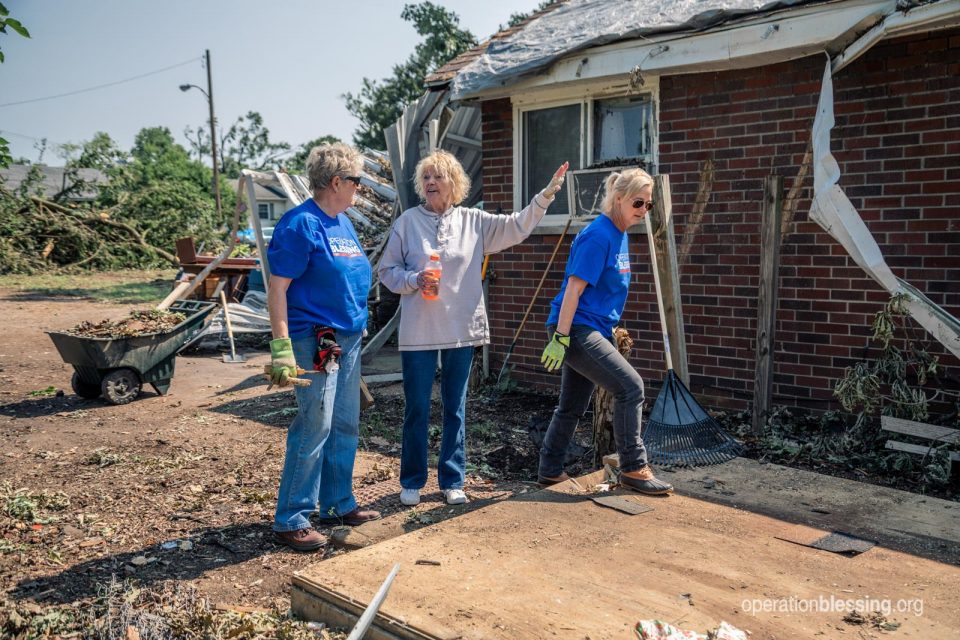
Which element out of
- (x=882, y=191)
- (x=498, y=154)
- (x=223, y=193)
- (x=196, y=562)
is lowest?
(x=196, y=562)

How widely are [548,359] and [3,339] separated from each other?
36.5 feet

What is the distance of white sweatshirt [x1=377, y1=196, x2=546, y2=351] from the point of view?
179 inches

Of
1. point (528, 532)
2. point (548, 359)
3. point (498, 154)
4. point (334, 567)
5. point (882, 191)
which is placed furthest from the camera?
point (498, 154)

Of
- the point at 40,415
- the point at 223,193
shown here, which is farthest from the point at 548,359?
the point at 223,193

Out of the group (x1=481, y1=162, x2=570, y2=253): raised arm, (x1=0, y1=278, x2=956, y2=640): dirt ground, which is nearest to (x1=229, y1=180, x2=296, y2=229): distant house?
(x1=0, y1=278, x2=956, y2=640): dirt ground

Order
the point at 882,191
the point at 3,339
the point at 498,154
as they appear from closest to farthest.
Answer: the point at 882,191 → the point at 498,154 → the point at 3,339

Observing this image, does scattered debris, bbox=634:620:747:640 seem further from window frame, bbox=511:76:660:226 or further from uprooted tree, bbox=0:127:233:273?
uprooted tree, bbox=0:127:233:273

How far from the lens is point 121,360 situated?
7961 millimetres

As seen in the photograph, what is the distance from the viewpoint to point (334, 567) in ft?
11.4

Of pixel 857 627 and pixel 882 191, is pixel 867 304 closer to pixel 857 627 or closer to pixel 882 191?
pixel 882 191

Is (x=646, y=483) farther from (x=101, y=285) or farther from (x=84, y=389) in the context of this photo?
(x=101, y=285)

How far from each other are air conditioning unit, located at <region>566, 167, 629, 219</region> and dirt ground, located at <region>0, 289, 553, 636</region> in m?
1.97

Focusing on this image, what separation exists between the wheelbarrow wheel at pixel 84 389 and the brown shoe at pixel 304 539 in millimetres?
4965

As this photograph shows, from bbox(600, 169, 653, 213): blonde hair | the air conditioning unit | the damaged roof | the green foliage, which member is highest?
the damaged roof
